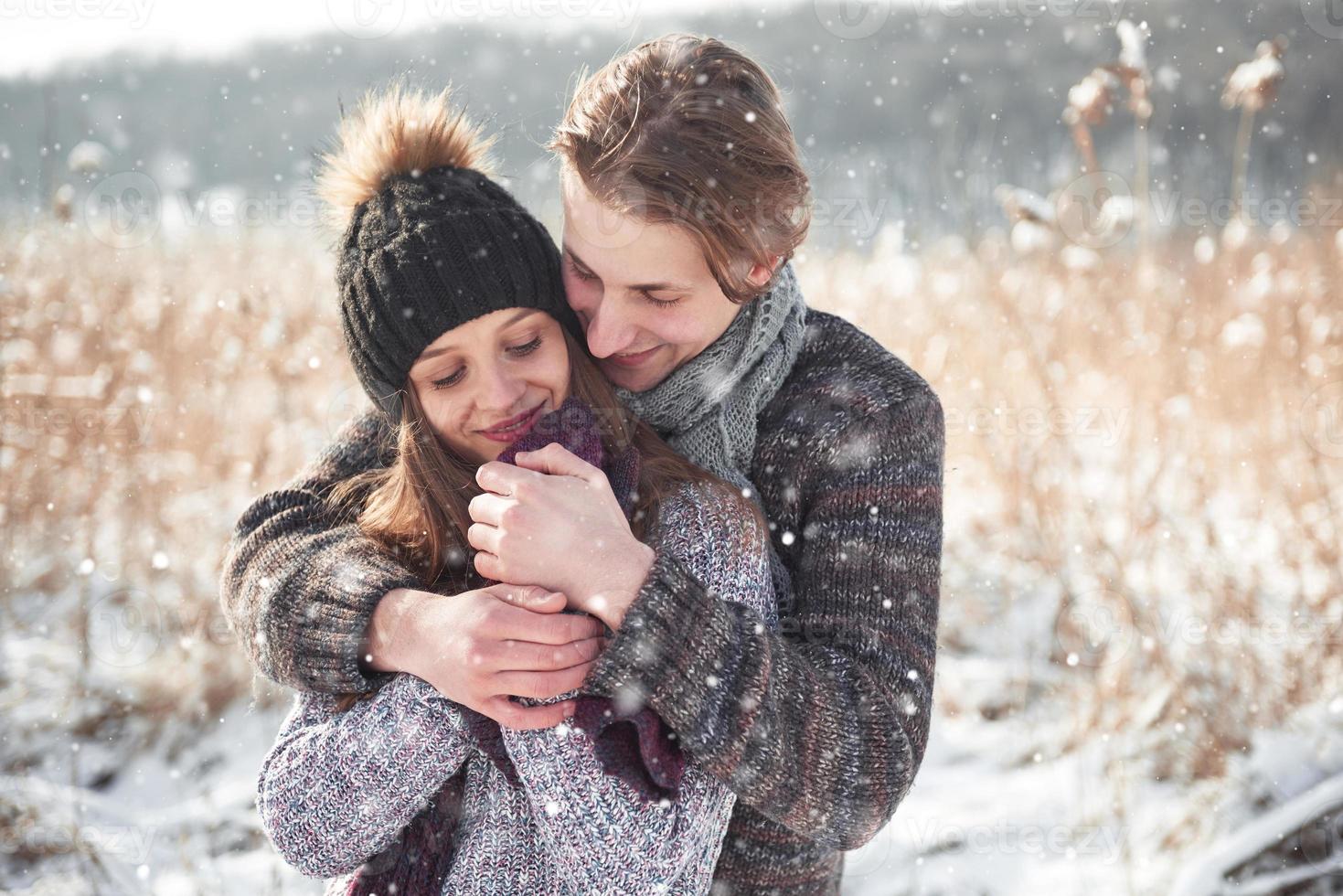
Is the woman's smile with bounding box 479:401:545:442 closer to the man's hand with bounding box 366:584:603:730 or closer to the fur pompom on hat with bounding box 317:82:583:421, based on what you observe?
the fur pompom on hat with bounding box 317:82:583:421

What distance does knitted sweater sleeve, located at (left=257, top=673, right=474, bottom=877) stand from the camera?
1218 millimetres

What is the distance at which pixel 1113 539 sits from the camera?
3.76m

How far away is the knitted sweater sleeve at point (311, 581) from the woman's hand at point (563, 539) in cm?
26

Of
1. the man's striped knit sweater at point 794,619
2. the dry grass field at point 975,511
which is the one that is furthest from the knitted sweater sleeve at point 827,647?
the dry grass field at point 975,511

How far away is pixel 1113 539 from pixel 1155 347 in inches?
34.2

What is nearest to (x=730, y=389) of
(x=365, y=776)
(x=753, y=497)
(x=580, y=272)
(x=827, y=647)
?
(x=753, y=497)

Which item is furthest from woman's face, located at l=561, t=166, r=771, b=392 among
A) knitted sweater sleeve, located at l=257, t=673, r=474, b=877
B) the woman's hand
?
knitted sweater sleeve, located at l=257, t=673, r=474, b=877

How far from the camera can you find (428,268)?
143 cm

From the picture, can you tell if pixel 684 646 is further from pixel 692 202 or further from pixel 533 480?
pixel 692 202

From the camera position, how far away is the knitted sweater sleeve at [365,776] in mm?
1218

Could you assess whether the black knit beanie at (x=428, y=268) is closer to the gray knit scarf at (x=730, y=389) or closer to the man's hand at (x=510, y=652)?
the gray knit scarf at (x=730, y=389)

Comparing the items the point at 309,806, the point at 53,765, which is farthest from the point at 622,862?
the point at 53,765

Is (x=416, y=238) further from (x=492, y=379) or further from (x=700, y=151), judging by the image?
(x=700, y=151)

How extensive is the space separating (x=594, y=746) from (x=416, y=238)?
0.83 m
